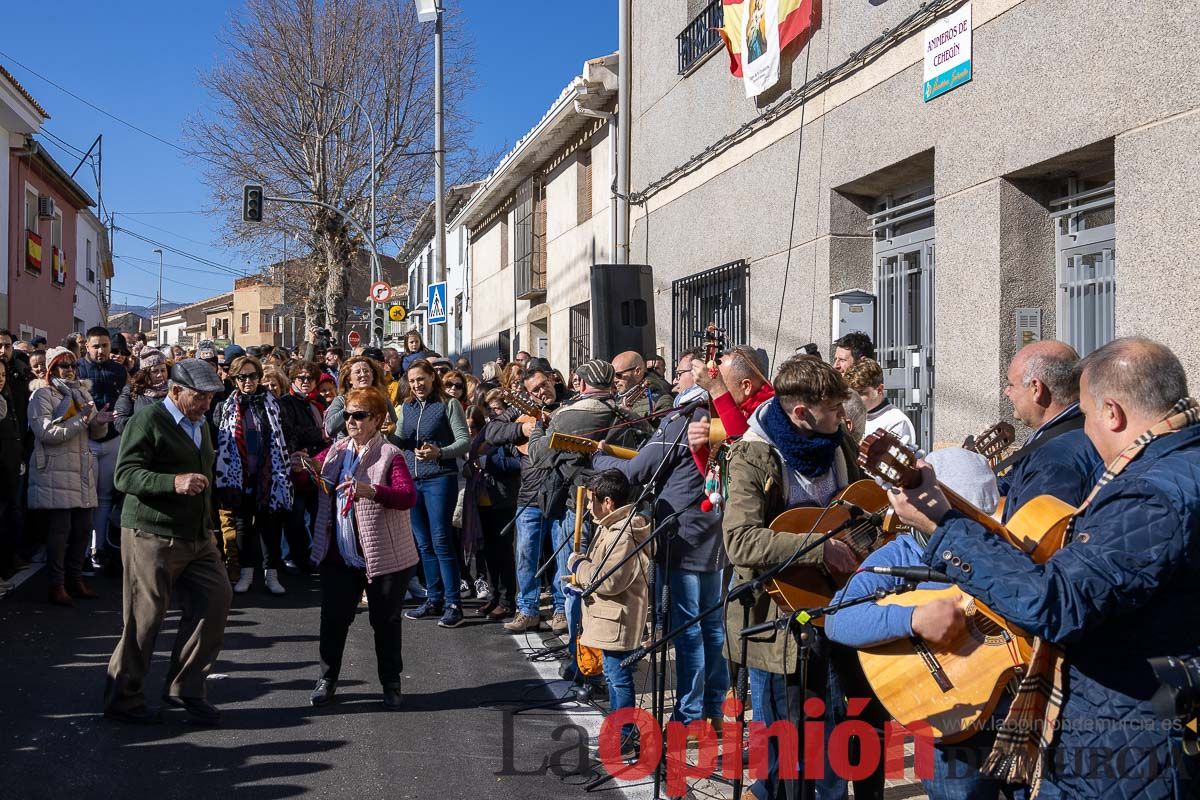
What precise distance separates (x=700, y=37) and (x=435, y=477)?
6.89m

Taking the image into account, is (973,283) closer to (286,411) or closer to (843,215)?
(843,215)

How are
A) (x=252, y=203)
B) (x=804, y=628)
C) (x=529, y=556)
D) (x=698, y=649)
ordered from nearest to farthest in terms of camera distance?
(x=804, y=628), (x=698, y=649), (x=529, y=556), (x=252, y=203)

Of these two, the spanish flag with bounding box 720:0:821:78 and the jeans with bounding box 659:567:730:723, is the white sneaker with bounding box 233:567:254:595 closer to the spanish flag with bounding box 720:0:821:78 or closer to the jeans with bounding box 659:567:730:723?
the jeans with bounding box 659:567:730:723

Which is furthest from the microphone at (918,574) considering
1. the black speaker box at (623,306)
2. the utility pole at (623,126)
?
Answer: the utility pole at (623,126)

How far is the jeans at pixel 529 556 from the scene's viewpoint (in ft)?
27.7

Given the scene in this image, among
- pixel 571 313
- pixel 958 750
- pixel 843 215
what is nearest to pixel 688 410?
pixel 958 750

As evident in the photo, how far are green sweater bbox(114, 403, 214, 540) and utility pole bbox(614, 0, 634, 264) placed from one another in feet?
34.1

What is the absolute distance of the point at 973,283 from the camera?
7820mm

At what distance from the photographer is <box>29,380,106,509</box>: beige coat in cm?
884

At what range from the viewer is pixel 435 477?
873 centimetres

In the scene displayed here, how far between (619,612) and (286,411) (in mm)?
5431

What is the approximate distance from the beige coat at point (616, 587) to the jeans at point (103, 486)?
5.97 metres

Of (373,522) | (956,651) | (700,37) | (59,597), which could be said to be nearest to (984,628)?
(956,651)

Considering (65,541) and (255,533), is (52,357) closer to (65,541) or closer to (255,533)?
(65,541)
